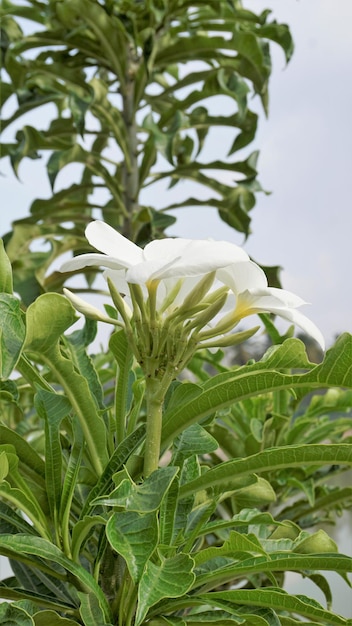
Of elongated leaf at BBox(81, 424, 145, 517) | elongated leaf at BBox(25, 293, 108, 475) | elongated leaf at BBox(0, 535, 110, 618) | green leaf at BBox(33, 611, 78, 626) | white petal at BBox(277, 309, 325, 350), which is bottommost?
green leaf at BBox(33, 611, 78, 626)

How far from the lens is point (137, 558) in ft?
1.07

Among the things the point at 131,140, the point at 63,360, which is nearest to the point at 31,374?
the point at 63,360

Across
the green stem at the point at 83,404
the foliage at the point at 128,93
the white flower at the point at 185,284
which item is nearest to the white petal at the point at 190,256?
the white flower at the point at 185,284

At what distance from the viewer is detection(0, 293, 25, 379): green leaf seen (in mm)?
335

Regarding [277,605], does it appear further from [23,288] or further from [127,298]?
[23,288]

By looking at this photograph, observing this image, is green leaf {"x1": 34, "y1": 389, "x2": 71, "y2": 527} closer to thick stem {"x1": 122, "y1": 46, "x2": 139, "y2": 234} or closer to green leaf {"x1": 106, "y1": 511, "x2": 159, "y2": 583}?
green leaf {"x1": 106, "y1": 511, "x2": 159, "y2": 583}

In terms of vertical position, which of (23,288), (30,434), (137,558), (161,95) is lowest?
(137,558)

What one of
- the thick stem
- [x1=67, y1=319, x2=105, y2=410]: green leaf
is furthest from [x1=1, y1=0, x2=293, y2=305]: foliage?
[x1=67, y1=319, x2=105, y2=410]: green leaf

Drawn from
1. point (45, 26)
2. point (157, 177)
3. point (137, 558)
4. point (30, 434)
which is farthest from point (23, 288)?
point (137, 558)

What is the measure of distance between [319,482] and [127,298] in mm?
476

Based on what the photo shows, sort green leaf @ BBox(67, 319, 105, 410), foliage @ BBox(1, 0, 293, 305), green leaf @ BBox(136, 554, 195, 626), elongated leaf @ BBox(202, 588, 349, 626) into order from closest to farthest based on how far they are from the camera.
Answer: green leaf @ BBox(136, 554, 195, 626)
elongated leaf @ BBox(202, 588, 349, 626)
green leaf @ BBox(67, 319, 105, 410)
foliage @ BBox(1, 0, 293, 305)

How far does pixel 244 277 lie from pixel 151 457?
111mm

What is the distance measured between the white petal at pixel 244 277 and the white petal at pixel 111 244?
0.05m

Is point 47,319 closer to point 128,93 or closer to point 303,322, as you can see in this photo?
point 303,322
